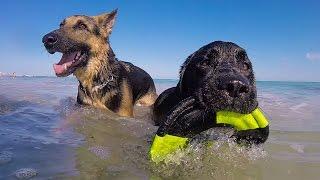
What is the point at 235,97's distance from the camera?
3922mm

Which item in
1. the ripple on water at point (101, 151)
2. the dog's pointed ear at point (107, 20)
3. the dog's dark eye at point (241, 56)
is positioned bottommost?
the ripple on water at point (101, 151)

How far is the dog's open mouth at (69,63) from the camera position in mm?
8570

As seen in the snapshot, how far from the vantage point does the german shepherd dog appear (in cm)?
860

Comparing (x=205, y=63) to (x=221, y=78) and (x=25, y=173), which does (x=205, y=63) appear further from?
(x=25, y=173)

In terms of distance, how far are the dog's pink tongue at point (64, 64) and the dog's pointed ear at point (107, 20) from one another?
94 cm

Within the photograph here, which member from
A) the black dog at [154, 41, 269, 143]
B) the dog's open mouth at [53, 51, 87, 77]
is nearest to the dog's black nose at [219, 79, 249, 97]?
the black dog at [154, 41, 269, 143]

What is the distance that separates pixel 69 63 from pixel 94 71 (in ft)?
1.83

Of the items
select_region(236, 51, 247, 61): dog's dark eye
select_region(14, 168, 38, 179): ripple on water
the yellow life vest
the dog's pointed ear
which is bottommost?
select_region(14, 168, 38, 179): ripple on water

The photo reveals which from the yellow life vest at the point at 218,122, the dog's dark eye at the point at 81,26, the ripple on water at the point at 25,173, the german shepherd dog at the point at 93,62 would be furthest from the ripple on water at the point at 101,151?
the dog's dark eye at the point at 81,26

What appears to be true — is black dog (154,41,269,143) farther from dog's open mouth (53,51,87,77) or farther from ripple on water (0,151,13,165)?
dog's open mouth (53,51,87,77)

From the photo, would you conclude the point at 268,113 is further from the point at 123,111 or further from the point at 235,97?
the point at 235,97

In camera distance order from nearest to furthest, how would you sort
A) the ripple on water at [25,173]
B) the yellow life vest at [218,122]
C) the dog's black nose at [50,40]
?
1. the ripple on water at [25,173]
2. the yellow life vest at [218,122]
3. the dog's black nose at [50,40]

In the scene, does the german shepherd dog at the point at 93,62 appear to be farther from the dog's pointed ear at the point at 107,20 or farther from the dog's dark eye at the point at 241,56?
the dog's dark eye at the point at 241,56

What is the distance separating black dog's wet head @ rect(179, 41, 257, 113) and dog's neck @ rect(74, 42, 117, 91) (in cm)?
381
